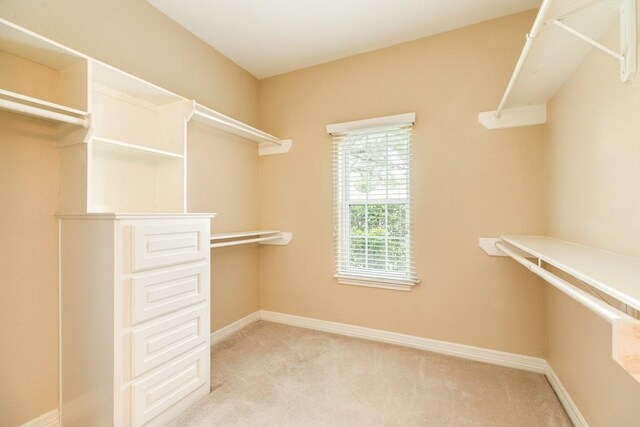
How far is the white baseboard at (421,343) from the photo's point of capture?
89.4 inches

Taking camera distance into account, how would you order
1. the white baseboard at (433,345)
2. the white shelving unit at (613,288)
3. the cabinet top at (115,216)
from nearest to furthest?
the white shelving unit at (613,288) < the cabinet top at (115,216) < the white baseboard at (433,345)

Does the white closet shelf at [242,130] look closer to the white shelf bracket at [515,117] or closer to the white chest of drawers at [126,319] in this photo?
the white chest of drawers at [126,319]

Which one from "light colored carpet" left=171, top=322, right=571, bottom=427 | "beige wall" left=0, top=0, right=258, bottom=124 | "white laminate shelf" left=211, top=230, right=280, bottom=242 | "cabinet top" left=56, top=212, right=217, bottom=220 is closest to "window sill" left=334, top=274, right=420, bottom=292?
"light colored carpet" left=171, top=322, right=571, bottom=427

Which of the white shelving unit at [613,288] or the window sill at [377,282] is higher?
the white shelving unit at [613,288]

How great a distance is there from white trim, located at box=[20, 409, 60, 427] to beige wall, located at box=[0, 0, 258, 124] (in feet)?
7.13

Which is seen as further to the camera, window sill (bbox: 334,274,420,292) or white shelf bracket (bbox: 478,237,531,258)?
window sill (bbox: 334,274,420,292)

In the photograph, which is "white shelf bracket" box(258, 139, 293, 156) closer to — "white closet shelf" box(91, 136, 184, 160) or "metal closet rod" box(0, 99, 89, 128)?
"white closet shelf" box(91, 136, 184, 160)

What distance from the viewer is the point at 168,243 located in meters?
1.70

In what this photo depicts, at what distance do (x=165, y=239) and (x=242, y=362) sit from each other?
1.31 m

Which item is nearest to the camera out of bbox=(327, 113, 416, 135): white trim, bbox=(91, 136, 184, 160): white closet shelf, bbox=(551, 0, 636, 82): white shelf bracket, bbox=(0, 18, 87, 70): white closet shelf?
bbox=(551, 0, 636, 82): white shelf bracket

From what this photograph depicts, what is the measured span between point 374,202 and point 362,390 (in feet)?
5.24

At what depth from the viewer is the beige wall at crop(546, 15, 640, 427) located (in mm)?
1193

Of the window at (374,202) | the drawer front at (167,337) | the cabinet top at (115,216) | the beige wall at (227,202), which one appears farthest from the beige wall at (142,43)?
the drawer front at (167,337)

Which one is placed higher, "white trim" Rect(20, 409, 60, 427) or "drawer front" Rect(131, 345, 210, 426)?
"drawer front" Rect(131, 345, 210, 426)
